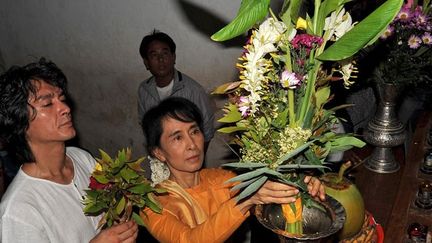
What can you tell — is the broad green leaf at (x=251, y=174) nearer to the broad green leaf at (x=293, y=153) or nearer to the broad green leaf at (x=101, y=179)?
the broad green leaf at (x=293, y=153)

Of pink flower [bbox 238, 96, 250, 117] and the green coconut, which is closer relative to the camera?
pink flower [bbox 238, 96, 250, 117]

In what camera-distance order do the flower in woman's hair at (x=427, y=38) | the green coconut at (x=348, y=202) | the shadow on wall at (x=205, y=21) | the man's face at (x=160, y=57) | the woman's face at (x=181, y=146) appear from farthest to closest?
the shadow on wall at (x=205, y=21)
the man's face at (x=160, y=57)
the flower in woman's hair at (x=427, y=38)
the woman's face at (x=181, y=146)
the green coconut at (x=348, y=202)

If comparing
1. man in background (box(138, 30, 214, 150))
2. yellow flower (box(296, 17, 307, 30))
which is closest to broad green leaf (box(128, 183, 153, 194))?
yellow flower (box(296, 17, 307, 30))

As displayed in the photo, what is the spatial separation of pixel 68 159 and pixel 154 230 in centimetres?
57

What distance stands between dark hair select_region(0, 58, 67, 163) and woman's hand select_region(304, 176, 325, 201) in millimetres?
1130

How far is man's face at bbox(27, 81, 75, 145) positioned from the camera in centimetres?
190

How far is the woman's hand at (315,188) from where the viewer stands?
1.49 metres

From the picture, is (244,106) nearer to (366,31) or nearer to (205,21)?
(366,31)

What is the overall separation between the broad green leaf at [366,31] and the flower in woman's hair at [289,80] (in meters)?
0.14

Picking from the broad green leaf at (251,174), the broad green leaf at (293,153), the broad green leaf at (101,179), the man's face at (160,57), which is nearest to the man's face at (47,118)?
the broad green leaf at (101,179)

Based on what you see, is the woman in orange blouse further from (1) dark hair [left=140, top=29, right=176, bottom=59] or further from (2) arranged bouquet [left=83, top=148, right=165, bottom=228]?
(1) dark hair [left=140, top=29, right=176, bottom=59]

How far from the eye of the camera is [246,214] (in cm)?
165

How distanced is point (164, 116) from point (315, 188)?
0.85 metres

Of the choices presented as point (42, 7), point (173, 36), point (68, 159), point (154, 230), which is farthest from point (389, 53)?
point (42, 7)
